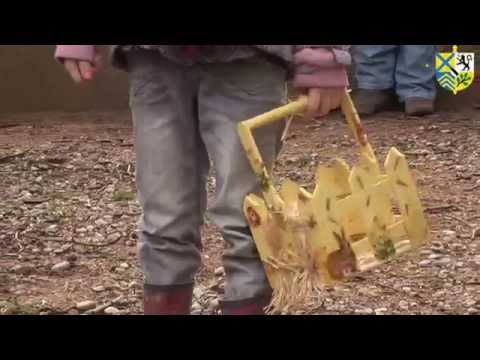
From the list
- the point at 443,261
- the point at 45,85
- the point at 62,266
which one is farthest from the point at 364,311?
the point at 45,85

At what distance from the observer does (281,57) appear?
1.57 metres

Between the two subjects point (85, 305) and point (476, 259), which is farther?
point (476, 259)

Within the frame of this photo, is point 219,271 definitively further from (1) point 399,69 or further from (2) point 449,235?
(1) point 399,69

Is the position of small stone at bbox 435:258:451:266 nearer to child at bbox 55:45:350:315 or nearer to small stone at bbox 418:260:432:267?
small stone at bbox 418:260:432:267

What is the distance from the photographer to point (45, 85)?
4121 millimetres

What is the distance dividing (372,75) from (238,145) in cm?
255

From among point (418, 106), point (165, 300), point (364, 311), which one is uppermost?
point (418, 106)

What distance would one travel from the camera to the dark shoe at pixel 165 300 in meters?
1.71

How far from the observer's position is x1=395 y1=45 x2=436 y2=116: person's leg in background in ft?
13.0

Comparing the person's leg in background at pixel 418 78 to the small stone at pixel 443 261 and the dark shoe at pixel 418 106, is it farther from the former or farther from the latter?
the small stone at pixel 443 261

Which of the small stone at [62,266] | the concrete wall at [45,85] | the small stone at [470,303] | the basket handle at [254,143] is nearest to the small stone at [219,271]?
the small stone at [62,266]

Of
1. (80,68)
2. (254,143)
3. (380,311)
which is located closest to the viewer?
(254,143)

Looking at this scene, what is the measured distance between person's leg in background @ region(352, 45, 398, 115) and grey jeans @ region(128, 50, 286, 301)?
2392 mm
